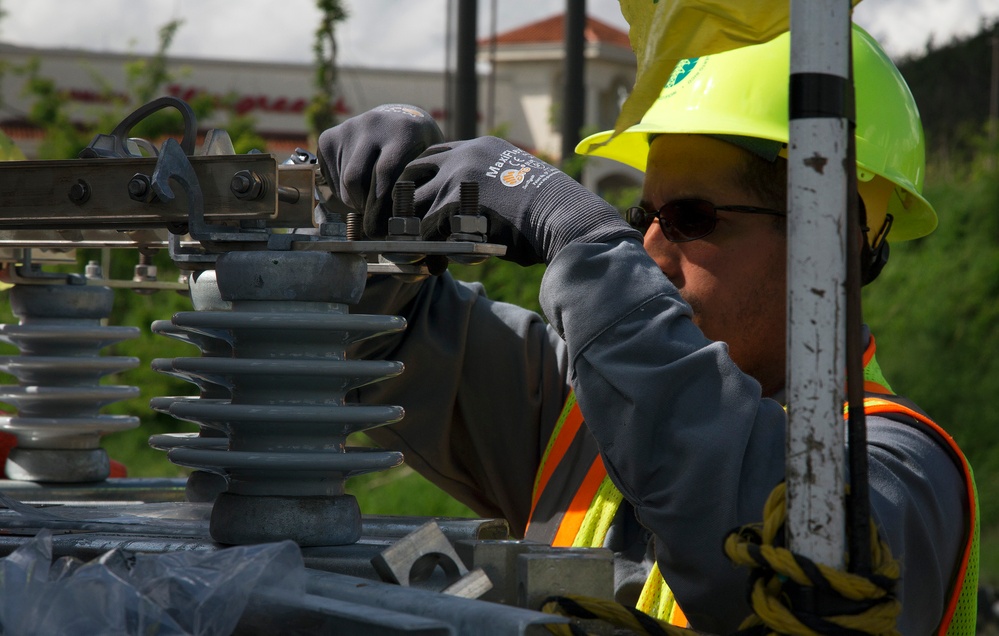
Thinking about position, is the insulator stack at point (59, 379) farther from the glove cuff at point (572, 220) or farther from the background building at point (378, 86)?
the background building at point (378, 86)

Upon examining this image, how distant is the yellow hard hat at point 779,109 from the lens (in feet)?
7.45

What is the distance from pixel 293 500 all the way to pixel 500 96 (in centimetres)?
2441

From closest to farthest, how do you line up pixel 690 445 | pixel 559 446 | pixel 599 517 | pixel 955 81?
pixel 690 445
pixel 599 517
pixel 559 446
pixel 955 81

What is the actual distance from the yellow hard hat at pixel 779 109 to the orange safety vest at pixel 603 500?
1.20 feet

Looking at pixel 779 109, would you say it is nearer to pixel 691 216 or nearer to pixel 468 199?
pixel 691 216

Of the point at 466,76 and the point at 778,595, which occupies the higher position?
the point at 466,76

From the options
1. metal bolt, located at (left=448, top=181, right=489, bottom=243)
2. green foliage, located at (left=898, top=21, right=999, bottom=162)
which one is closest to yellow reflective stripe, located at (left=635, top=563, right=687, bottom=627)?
metal bolt, located at (left=448, top=181, right=489, bottom=243)

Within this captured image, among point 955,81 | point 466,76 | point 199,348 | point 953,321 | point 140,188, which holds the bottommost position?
point 953,321

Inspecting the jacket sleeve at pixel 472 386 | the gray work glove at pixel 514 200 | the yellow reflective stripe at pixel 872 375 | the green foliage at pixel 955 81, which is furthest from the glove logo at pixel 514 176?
the green foliage at pixel 955 81

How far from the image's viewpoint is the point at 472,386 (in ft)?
8.19

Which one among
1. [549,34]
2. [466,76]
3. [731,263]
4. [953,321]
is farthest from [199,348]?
[549,34]

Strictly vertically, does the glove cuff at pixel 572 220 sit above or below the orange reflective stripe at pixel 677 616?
above

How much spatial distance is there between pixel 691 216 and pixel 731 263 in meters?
0.11

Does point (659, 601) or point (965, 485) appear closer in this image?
point (659, 601)
